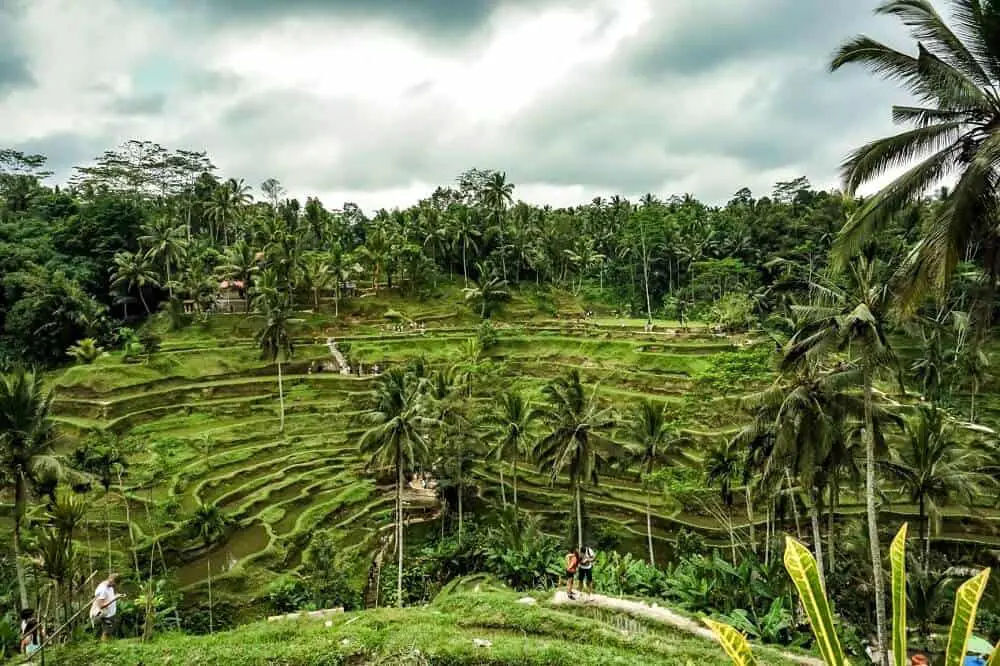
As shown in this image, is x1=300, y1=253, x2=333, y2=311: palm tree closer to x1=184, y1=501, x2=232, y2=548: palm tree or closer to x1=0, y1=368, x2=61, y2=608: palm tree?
x1=184, y1=501, x2=232, y2=548: palm tree

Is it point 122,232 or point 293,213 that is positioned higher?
point 293,213

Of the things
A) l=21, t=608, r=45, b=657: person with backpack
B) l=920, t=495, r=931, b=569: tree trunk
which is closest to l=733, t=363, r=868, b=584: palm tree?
l=920, t=495, r=931, b=569: tree trunk

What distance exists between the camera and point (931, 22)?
6.46 metres

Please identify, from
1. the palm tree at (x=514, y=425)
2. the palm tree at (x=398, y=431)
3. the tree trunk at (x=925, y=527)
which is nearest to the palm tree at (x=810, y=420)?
the tree trunk at (x=925, y=527)

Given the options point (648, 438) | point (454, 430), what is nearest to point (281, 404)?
point (454, 430)

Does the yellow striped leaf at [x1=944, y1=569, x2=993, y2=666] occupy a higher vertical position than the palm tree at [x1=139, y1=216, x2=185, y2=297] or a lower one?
lower

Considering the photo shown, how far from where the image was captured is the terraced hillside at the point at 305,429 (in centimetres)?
2506

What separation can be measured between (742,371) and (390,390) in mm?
15078

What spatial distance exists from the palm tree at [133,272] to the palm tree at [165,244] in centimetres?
91

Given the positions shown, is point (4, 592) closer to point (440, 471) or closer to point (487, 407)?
point (440, 471)

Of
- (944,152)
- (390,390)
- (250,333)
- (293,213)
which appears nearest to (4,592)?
(390,390)

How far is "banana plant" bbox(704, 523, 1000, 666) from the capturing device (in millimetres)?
2871

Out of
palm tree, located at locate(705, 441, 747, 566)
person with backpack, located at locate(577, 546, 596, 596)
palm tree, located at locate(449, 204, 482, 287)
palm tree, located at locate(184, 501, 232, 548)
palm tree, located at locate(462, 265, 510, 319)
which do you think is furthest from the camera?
palm tree, located at locate(449, 204, 482, 287)

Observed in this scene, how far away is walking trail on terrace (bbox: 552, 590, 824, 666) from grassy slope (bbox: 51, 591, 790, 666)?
29 cm
